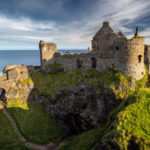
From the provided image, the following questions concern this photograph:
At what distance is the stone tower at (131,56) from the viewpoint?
76.3ft

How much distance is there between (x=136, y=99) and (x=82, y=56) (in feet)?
66.4

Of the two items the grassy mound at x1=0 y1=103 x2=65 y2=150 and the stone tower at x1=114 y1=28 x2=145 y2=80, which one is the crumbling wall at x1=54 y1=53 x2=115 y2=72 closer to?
the stone tower at x1=114 y1=28 x2=145 y2=80

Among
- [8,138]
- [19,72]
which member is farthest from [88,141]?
[19,72]

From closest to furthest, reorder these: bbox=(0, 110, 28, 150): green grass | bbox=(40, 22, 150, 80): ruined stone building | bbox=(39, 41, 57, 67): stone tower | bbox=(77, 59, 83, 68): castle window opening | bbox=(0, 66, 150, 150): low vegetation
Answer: bbox=(0, 66, 150, 150): low vegetation < bbox=(0, 110, 28, 150): green grass < bbox=(40, 22, 150, 80): ruined stone building < bbox=(77, 59, 83, 68): castle window opening < bbox=(39, 41, 57, 67): stone tower

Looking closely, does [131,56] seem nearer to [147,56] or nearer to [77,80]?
[147,56]

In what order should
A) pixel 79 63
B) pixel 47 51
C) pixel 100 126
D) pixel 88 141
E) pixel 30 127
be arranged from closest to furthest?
1. pixel 88 141
2. pixel 100 126
3. pixel 30 127
4. pixel 79 63
5. pixel 47 51

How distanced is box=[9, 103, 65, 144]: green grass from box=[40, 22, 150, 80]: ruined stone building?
46.9 feet

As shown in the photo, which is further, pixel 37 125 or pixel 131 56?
pixel 37 125

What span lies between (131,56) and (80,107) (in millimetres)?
15163

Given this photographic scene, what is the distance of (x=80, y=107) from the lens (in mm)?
27266

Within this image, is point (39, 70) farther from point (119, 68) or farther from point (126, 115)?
point (126, 115)

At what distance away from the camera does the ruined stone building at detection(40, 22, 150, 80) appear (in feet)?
77.4

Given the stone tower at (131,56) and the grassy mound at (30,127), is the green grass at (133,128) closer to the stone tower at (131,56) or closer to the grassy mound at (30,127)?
the stone tower at (131,56)

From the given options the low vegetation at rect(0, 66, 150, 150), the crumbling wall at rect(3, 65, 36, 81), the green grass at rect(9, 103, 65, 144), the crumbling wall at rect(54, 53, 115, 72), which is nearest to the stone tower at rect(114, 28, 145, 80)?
the low vegetation at rect(0, 66, 150, 150)
